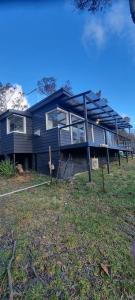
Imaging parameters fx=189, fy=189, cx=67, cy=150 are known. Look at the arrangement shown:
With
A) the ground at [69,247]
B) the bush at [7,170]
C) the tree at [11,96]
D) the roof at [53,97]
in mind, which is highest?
the tree at [11,96]

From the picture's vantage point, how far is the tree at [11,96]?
28191 millimetres

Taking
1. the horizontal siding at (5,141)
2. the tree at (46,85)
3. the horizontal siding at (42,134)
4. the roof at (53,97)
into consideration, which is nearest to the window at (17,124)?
the horizontal siding at (5,141)

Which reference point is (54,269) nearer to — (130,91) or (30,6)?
(30,6)

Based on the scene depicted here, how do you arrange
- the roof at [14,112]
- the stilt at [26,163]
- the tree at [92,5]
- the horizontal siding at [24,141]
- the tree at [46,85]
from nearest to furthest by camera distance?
1. the tree at [92,5]
2. the horizontal siding at [24,141]
3. the roof at [14,112]
4. the stilt at [26,163]
5. the tree at [46,85]

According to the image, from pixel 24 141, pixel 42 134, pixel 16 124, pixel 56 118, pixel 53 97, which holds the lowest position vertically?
pixel 24 141

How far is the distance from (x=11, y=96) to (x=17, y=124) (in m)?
19.6

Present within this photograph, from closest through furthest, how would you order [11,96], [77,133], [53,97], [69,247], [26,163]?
[69,247] < [53,97] < [77,133] < [26,163] < [11,96]

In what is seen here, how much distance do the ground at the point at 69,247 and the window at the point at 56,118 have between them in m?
5.35

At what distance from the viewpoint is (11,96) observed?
28531 mm

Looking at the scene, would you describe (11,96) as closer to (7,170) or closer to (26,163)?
(26,163)

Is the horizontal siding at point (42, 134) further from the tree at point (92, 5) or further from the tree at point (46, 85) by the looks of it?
the tree at point (46, 85)

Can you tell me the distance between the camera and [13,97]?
28.6 metres

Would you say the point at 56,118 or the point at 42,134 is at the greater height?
the point at 56,118

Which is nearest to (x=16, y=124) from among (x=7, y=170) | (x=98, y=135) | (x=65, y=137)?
(x=7, y=170)
